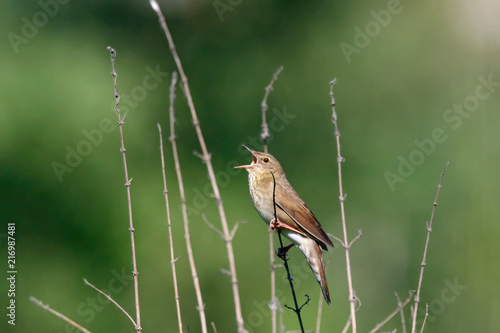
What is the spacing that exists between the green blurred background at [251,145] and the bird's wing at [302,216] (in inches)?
171

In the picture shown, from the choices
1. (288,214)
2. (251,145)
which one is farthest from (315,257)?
(251,145)

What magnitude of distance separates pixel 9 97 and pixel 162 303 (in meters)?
3.78

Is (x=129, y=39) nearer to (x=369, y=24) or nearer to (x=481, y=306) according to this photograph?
(x=369, y=24)

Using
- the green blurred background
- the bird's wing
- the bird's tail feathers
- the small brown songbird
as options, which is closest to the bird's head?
the small brown songbird

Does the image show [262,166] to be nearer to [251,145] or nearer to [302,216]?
[302,216]

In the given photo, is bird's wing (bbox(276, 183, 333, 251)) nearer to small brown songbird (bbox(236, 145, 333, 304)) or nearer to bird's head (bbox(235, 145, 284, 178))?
small brown songbird (bbox(236, 145, 333, 304))

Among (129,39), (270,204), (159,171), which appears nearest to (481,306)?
(159,171)

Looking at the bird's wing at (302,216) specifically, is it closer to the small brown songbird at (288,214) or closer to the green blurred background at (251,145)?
the small brown songbird at (288,214)

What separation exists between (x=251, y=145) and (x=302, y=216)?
5793 mm

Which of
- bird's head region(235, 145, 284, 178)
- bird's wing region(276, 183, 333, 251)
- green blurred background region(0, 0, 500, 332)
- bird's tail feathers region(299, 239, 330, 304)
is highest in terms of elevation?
green blurred background region(0, 0, 500, 332)

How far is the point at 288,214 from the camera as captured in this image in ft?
14.2

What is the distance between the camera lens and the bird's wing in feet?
14.7

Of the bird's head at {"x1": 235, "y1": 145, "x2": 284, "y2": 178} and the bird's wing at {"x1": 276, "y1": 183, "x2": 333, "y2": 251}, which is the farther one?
the bird's head at {"x1": 235, "y1": 145, "x2": 284, "y2": 178}

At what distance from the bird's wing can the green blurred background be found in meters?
4.35
